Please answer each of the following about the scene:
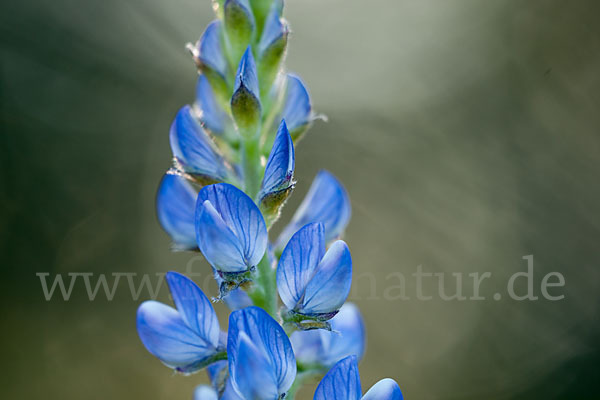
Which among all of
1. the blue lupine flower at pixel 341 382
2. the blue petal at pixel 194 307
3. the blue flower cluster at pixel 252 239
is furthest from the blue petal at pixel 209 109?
the blue lupine flower at pixel 341 382

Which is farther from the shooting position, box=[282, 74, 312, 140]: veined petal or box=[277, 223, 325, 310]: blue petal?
box=[282, 74, 312, 140]: veined petal

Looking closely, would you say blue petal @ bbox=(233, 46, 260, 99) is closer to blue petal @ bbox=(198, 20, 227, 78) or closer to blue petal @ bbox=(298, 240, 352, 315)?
blue petal @ bbox=(198, 20, 227, 78)

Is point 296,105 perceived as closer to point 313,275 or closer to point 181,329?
point 313,275

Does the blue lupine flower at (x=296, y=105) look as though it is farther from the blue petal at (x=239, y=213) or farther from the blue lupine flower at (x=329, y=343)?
the blue lupine flower at (x=329, y=343)

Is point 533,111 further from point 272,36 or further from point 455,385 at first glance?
point 272,36

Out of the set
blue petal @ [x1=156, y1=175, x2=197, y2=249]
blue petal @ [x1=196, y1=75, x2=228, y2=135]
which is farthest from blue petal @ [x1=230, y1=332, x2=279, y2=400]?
blue petal @ [x1=196, y1=75, x2=228, y2=135]

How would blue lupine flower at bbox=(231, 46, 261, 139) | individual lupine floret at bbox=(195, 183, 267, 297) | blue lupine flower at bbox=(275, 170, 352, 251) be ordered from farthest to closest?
blue lupine flower at bbox=(275, 170, 352, 251)
blue lupine flower at bbox=(231, 46, 261, 139)
individual lupine floret at bbox=(195, 183, 267, 297)

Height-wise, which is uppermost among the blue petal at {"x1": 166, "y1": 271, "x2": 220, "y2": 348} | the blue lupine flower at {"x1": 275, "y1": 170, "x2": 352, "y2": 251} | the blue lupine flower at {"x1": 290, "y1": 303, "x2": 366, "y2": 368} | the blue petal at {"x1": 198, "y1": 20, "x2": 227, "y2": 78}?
the blue petal at {"x1": 198, "y1": 20, "x2": 227, "y2": 78}
